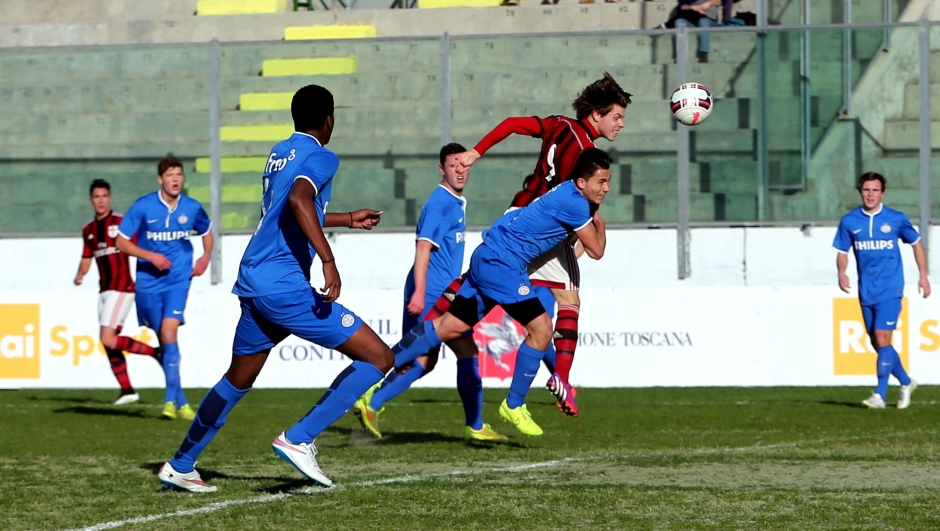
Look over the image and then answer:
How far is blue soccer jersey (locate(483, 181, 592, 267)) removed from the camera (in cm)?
814

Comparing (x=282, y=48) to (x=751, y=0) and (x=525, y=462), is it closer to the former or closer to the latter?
(x=751, y=0)

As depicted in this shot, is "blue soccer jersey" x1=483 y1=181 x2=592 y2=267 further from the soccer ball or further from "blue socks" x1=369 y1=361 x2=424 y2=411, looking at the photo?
the soccer ball

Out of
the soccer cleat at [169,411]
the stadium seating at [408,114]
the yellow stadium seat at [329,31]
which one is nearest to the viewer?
the soccer cleat at [169,411]

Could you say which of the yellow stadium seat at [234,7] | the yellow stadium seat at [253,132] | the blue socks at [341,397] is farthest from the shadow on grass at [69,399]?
the yellow stadium seat at [234,7]

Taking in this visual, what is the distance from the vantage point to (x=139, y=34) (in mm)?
22141

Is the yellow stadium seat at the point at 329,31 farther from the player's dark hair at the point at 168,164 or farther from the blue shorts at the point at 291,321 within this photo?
the blue shorts at the point at 291,321

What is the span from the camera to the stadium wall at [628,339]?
14648mm

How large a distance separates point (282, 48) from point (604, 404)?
22.6ft

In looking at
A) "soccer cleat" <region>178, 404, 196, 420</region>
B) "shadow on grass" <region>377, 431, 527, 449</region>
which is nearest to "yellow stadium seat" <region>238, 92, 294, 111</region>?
"soccer cleat" <region>178, 404, 196, 420</region>

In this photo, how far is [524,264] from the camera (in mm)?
8445

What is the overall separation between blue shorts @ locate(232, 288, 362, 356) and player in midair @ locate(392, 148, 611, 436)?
2080mm

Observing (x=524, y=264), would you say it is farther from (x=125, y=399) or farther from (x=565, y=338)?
(x=125, y=399)

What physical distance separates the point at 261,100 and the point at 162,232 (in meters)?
6.36

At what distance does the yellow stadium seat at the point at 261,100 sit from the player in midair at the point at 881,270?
8.20 meters
